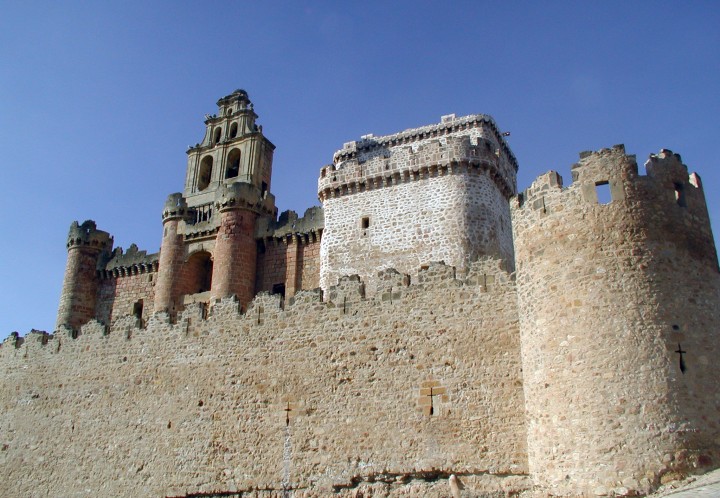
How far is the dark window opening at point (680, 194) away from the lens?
39.8 ft

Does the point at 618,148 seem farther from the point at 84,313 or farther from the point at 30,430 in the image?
the point at 84,313

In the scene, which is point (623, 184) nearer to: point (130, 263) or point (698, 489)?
point (698, 489)

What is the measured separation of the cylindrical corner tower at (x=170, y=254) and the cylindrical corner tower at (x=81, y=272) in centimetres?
362

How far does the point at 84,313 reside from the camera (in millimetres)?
28953

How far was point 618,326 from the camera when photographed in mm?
11016

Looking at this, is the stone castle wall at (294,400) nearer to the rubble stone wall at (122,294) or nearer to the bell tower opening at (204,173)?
the rubble stone wall at (122,294)

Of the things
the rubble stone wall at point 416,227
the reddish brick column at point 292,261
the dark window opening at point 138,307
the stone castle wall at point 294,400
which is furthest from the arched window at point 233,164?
the stone castle wall at point 294,400

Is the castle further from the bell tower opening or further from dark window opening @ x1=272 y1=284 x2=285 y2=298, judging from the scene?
the bell tower opening

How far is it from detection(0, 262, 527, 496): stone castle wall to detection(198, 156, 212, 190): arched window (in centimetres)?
1051

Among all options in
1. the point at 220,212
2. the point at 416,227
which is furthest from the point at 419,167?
the point at 220,212

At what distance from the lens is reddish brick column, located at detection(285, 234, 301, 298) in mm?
24891

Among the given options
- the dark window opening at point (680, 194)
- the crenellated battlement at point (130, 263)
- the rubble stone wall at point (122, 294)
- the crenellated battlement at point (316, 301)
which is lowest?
the crenellated battlement at point (316, 301)

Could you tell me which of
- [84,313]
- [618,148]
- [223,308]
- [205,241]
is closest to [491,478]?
[618,148]

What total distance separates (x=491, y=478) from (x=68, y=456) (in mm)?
10539
